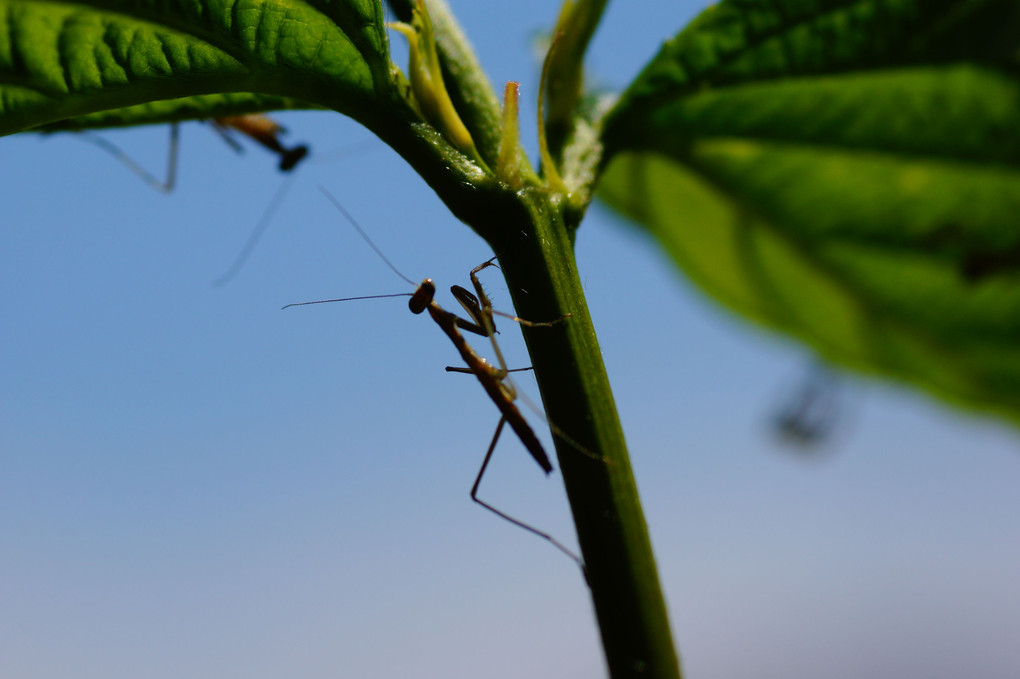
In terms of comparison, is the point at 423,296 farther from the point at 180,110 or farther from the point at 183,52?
the point at 183,52

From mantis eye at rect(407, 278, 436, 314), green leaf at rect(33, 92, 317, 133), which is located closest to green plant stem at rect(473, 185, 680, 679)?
green leaf at rect(33, 92, 317, 133)

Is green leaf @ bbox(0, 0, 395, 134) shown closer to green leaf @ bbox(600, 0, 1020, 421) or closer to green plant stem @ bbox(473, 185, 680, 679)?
green plant stem @ bbox(473, 185, 680, 679)

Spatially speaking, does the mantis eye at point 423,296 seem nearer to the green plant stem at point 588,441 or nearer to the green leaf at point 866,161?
the green leaf at point 866,161

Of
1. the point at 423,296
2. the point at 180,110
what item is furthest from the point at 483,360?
the point at 180,110

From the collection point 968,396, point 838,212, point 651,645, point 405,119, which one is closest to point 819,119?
point 838,212

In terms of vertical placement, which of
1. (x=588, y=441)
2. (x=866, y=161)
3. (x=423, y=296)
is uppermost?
(x=866, y=161)

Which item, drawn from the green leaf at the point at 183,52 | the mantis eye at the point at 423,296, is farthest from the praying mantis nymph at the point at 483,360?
the green leaf at the point at 183,52
